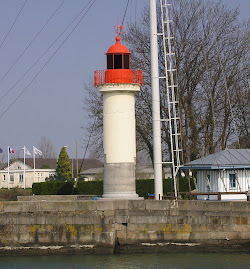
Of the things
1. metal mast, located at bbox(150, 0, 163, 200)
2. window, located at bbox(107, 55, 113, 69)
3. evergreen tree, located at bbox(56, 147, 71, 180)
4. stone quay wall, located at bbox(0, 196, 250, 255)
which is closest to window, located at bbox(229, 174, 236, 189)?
metal mast, located at bbox(150, 0, 163, 200)

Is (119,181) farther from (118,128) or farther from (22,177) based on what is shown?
(22,177)

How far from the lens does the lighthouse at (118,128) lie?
3158 centimetres

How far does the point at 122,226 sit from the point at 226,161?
730cm

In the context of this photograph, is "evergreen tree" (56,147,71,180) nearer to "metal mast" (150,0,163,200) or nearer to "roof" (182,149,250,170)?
"roof" (182,149,250,170)

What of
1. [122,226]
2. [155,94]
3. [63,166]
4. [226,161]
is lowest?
[122,226]

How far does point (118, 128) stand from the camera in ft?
104

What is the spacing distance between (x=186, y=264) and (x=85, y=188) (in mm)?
20901

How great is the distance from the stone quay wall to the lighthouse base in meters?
2.06

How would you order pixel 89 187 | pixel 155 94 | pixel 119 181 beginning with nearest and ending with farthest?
pixel 119 181
pixel 155 94
pixel 89 187

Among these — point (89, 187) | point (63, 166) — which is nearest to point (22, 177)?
point (63, 166)

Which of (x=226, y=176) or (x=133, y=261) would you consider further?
(x=226, y=176)

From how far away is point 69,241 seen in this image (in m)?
29.0

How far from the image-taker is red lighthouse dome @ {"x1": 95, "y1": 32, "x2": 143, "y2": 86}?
3166 cm

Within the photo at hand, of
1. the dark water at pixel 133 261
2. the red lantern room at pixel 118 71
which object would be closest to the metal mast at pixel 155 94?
the red lantern room at pixel 118 71
